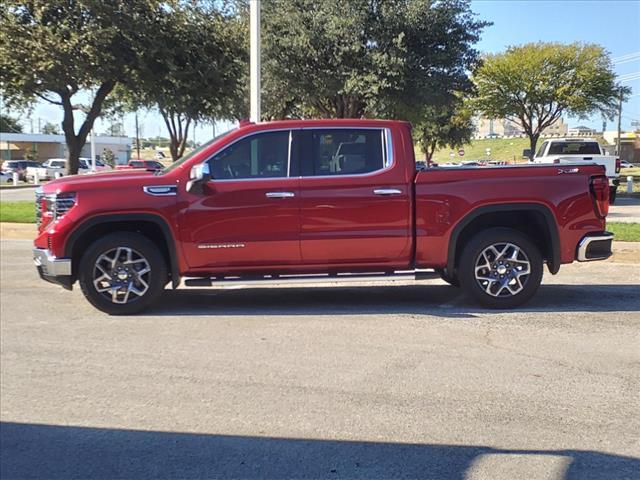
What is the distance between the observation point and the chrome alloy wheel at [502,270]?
275 inches

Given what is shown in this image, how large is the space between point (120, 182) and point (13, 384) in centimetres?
254

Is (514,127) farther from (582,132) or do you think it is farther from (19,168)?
(19,168)

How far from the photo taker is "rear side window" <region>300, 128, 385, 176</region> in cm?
684

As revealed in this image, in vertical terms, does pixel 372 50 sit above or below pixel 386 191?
above

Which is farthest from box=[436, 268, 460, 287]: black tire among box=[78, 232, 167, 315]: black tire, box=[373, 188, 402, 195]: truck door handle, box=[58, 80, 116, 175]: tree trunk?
box=[58, 80, 116, 175]: tree trunk

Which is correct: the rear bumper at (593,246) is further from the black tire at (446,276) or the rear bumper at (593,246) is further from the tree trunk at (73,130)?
the tree trunk at (73,130)

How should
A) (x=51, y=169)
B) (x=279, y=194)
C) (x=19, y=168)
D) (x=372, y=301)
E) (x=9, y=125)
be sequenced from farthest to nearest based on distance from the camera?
(x=9, y=125), (x=19, y=168), (x=51, y=169), (x=372, y=301), (x=279, y=194)

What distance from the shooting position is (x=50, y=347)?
223 inches

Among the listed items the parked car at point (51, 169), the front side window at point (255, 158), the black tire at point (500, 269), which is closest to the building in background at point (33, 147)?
the parked car at point (51, 169)

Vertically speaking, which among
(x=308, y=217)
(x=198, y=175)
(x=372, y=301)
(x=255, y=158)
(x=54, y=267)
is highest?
(x=255, y=158)

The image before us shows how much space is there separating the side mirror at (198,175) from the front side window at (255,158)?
0.20 metres

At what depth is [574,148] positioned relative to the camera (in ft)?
71.5

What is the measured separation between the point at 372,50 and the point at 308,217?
48.4 ft

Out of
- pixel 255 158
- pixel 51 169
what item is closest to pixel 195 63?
pixel 255 158
